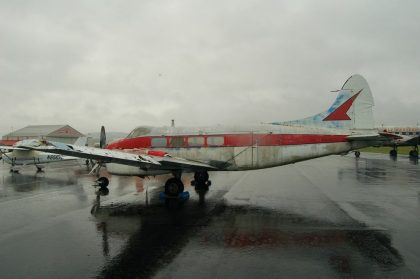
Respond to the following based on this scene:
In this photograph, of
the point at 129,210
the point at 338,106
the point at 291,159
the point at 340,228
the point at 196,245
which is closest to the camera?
A: the point at 196,245

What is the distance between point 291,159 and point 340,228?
5874 millimetres

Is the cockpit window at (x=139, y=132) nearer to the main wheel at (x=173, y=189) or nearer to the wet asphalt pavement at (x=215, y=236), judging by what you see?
the wet asphalt pavement at (x=215, y=236)

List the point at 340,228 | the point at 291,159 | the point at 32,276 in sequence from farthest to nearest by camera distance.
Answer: the point at 291,159
the point at 340,228
the point at 32,276

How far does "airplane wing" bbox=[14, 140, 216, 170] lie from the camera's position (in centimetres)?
1062

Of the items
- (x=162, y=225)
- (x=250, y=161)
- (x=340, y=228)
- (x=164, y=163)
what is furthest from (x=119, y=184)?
(x=340, y=228)

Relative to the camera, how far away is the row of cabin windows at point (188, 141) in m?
15.1

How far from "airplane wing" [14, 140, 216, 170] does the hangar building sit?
99653 mm

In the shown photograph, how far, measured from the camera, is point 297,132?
48.2 feet

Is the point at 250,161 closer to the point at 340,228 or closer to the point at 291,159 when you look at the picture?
the point at 291,159

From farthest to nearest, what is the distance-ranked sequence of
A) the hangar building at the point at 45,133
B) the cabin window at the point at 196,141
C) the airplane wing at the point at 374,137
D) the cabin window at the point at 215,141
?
1. the hangar building at the point at 45,133
2. the cabin window at the point at 196,141
3. the cabin window at the point at 215,141
4. the airplane wing at the point at 374,137

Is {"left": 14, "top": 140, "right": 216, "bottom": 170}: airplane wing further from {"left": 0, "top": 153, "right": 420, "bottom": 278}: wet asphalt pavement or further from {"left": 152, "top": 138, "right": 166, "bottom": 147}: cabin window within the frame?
{"left": 152, "top": 138, "right": 166, "bottom": 147}: cabin window

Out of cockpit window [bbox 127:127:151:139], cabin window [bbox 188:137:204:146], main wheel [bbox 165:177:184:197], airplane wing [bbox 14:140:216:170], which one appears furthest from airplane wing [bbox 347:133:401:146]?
cockpit window [bbox 127:127:151:139]

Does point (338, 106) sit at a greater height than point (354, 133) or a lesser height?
greater

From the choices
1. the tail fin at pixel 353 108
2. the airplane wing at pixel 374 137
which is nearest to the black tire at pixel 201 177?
the tail fin at pixel 353 108
